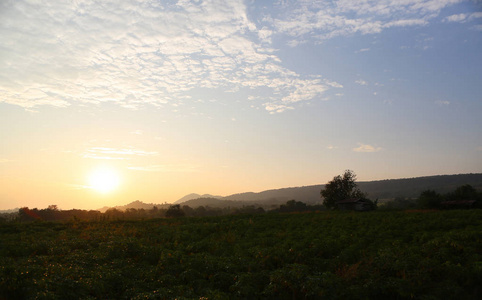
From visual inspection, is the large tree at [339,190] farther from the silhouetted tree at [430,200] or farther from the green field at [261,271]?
the green field at [261,271]

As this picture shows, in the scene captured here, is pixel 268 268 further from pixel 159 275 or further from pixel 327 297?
pixel 159 275

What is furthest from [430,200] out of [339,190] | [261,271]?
[261,271]

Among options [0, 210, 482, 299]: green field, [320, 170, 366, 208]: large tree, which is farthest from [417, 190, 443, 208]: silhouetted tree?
[0, 210, 482, 299]: green field

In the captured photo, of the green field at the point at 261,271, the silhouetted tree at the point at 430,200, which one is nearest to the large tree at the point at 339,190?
the silhouetted tree at the point at 430,200

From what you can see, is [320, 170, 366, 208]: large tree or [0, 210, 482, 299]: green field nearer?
[0, 210, 482, 299]: green field

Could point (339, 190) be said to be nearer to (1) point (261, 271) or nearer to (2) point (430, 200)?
(2) point (430, 200)

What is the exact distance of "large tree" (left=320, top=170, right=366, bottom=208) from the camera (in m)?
77.6

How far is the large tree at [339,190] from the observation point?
77562 mm

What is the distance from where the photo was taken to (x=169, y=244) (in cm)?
2345

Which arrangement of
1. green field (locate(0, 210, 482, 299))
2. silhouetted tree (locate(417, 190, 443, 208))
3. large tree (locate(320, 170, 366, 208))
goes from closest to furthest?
green field (locate(0, 210, 482, 299))
silhouetted tree (locate(417, 190, 443, 208))
large tree (locate(320, 170, 366, 208))

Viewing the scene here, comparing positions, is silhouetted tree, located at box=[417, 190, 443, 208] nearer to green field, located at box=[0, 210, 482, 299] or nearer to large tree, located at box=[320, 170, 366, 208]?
large tree, located at box=[320, 170, 366, 208]

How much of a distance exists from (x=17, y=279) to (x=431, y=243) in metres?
22.6

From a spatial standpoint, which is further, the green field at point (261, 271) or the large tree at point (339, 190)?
the large tree at point (339, 190)

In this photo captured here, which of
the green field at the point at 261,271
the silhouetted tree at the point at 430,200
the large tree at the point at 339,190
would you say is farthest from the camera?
the large tree at the point at 339,190
